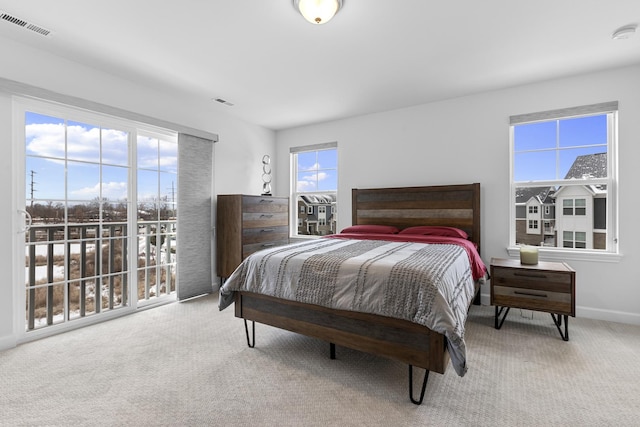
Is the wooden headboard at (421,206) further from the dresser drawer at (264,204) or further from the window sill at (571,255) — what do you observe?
the dresser drawer at (264,204)

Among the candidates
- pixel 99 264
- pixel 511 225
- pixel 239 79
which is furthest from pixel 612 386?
pixel 99 264

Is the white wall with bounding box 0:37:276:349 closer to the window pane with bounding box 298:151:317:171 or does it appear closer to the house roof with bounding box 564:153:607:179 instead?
the window pane with bounding box 298:151:317:171

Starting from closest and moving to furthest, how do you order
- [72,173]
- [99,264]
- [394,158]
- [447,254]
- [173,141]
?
[447,254], [72,173], [99,264], [173,141], [394,158]

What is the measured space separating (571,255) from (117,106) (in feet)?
15.7

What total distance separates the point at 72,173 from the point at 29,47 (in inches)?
40.5

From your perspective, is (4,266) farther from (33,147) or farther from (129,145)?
(129,145)

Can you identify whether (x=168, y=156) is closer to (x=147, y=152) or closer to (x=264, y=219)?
(x=147, y=152)

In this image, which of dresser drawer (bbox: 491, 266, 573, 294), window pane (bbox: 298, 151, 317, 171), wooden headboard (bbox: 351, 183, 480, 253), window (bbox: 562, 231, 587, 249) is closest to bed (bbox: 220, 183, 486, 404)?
dresser drawer (bbox: 491, 266, 573, 294)

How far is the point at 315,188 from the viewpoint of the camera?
4.83 metres

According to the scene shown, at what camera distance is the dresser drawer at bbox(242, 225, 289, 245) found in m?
3.86

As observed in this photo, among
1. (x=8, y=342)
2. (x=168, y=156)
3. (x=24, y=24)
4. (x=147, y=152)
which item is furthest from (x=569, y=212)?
(x=8, y=342)

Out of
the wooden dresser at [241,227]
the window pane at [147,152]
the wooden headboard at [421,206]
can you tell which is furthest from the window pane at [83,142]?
the wooden headboard at [421,206]

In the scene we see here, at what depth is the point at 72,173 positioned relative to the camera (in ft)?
9.11

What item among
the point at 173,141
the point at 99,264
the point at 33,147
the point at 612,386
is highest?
the point at 173,141
